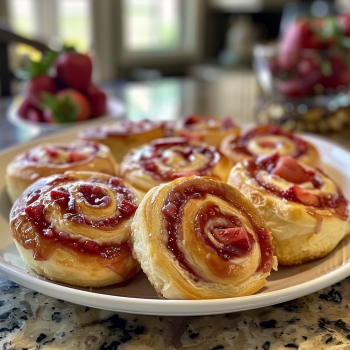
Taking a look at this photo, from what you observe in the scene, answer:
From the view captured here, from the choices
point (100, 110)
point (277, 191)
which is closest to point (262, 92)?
point (100, 110)

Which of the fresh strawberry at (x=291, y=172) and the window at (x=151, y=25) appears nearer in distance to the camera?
the fresh strawberry at (x=291, y=172)

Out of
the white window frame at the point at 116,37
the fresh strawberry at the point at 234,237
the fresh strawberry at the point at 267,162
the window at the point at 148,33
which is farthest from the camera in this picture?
the window at the point at 148,33

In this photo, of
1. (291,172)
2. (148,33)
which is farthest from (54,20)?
(291,172)

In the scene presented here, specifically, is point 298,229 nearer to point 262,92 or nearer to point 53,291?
point 53,291

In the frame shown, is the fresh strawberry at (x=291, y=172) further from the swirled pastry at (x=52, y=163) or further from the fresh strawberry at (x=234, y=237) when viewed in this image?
the swirled pastry at (x=52, y=163)

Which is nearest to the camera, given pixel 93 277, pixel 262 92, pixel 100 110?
pixel 93 277

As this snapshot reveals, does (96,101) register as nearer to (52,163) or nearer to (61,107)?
(61,107)

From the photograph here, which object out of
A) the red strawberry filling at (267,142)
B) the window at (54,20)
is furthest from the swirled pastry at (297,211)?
the window at (54,20)
